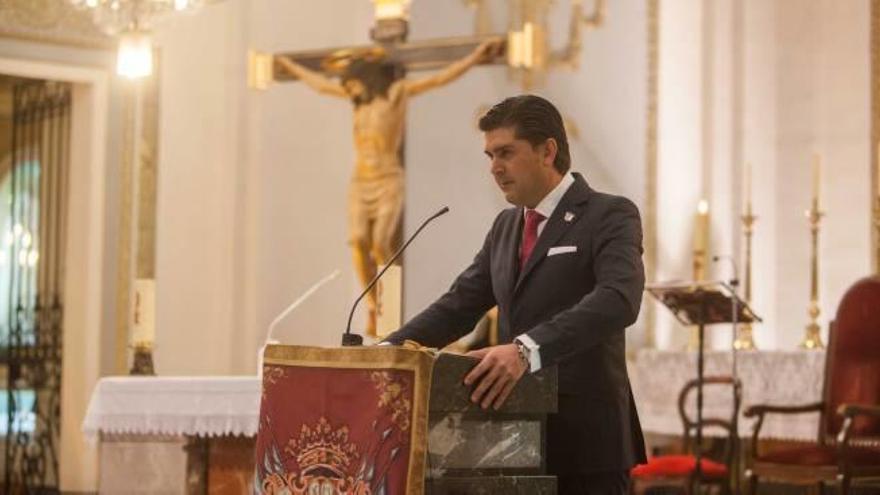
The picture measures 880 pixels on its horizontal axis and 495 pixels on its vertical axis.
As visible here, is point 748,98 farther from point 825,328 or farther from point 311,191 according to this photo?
point 311,191

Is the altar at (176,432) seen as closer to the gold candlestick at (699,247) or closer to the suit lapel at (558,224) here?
the suit lapel at (558,224)

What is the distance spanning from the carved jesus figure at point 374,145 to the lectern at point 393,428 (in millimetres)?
6957

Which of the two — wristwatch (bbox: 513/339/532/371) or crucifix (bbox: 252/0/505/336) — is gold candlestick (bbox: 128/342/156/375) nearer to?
crucifix (bbox: 252/0/505/336)

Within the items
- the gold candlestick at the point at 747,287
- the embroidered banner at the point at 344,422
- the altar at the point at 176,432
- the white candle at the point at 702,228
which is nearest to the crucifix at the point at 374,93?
the white candle at the point at 702,228

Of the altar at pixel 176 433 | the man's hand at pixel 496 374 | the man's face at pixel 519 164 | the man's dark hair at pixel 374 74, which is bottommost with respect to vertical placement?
the altar at pixel 176 433

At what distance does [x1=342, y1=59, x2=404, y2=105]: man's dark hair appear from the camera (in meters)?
9.84

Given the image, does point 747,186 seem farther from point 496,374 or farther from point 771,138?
point 496,374

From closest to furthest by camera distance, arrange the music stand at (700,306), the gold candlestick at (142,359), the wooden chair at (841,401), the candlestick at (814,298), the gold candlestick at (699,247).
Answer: the wooden chair at (841,401) → the gold candlestick at (142,359) → the music stand at (700,306) → the candlestick at (814,298) → the gold candlestick at (699,247)

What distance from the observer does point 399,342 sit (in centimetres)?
317

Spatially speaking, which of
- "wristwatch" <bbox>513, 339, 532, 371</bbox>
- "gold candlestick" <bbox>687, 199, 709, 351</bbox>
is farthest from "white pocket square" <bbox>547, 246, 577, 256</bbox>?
"gold candlestick" <bbox>687, 199, 709, 351</bbox>

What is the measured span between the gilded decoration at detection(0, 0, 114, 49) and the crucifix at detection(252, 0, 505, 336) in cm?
124

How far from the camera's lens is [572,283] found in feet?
10.2

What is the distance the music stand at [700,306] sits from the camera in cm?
740


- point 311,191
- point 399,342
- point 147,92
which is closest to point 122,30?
point 147,92
